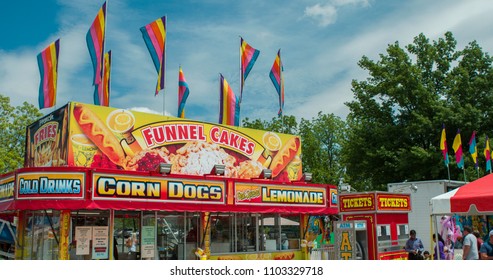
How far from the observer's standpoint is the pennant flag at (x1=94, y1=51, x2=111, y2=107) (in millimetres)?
19406

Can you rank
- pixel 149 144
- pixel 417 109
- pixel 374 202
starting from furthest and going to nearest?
pixel 417 109 < pixel 374 202 < pixel 149 144

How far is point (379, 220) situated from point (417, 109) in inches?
625

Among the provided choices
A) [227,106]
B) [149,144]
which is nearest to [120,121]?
[149,144]

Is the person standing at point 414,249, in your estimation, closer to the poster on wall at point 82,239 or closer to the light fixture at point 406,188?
the light fixture at point 406,188

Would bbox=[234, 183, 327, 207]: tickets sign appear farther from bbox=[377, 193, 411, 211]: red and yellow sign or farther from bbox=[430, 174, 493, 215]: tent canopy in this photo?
bbox=[430, 174, 493, 215]: tent canopy

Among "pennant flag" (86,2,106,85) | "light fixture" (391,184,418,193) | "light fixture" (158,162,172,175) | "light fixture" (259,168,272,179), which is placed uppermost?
"pennant flag" (86,2,106,85)

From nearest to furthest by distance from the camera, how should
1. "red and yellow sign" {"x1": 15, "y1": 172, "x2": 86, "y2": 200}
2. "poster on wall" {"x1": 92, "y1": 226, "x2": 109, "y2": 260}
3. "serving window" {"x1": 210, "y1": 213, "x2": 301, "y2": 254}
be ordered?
"red and yellow sign" {"x1": 15, "y1": 172, "x2": 86, "y2": 200}
"poster on wall" {"x1": 92, "y1": 226, "x2": 109, "y2": 260}
"serving window" {"x1": 210, "y1": 213, "x2": 301, "y2": 254}

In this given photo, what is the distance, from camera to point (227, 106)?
2230cm

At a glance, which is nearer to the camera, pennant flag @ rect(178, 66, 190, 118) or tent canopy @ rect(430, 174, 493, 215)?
tent canopy @ rect(430, 174, 493, 215)

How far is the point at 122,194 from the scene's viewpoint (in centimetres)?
1553

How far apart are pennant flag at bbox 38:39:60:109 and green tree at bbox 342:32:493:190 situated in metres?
23.9

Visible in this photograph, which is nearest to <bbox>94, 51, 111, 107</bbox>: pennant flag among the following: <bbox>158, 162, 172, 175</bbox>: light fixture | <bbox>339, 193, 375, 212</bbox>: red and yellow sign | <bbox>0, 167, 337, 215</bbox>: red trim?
<bbox>158, 162, 172, 175</bbox>: light fixture

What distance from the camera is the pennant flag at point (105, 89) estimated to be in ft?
63.7

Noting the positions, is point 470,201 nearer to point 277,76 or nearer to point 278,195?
point 278,195
